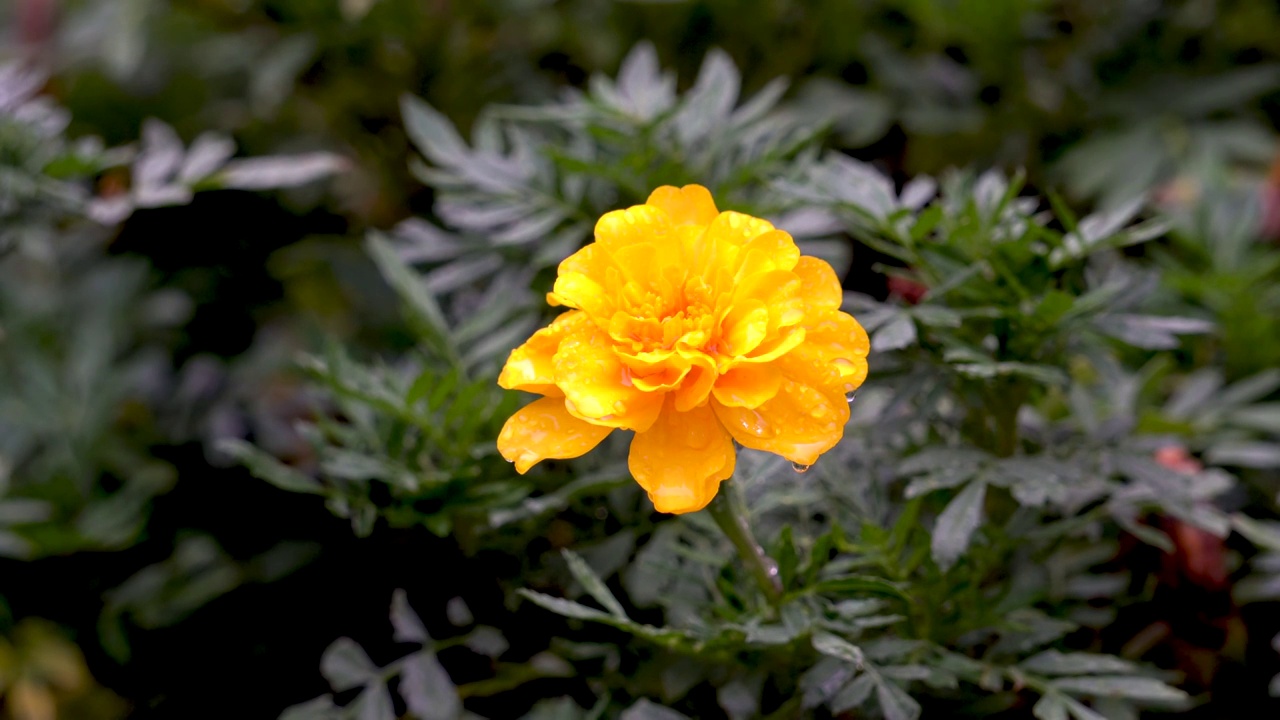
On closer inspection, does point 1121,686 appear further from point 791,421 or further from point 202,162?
point 202,162

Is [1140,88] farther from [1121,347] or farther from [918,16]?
[1121,347]

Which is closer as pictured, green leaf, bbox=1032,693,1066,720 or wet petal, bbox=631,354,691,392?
wet petal, bbox=631,354,691,392

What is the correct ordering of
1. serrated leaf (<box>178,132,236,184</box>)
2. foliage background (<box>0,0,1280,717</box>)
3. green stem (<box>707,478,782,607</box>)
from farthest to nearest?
serrated leaf (<box>178,132,236,184</box>)
foliage background (<box>0,0,1280,717</box>)
green stem (<box>707,478,782,607</box>)

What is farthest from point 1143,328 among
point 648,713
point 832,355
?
point 648,713

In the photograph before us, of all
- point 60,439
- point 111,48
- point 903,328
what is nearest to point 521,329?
point 903,328

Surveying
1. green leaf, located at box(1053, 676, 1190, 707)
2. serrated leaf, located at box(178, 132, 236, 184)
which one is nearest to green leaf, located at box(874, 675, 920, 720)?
green leaf, located at box(1053, 676, 1190, 707)

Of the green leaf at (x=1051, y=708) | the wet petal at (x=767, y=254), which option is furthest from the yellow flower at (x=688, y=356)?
the green leaf at (x=1051, y=708)

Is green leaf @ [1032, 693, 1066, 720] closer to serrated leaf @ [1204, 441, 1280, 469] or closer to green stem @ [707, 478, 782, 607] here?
green stem @ [707, 478, 782, 607]

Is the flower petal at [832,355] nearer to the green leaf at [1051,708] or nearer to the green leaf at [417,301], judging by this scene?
the green leaf at [1051,708]

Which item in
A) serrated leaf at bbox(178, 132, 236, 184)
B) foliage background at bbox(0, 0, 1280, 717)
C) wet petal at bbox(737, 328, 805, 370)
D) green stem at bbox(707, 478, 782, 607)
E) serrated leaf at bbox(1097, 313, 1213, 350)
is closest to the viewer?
wet petal at bbox(737, 328, 805, 370)

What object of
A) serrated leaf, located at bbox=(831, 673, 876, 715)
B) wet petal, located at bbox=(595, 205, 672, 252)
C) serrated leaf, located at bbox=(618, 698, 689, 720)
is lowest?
serrated leaf, located at bbox=(618, 698, 689, 720)
